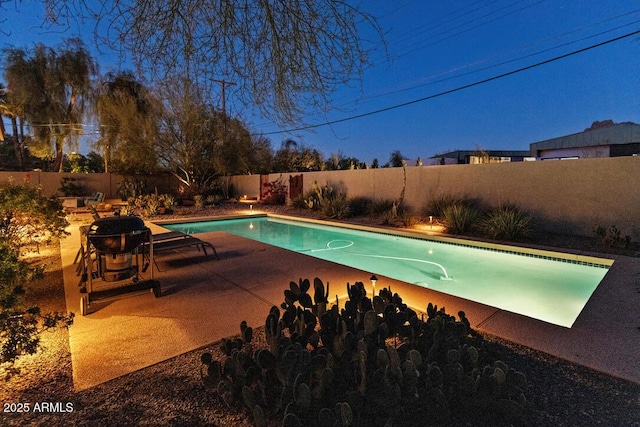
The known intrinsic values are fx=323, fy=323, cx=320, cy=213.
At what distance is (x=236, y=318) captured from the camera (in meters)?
3.12

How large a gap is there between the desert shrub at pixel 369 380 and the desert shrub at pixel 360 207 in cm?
999

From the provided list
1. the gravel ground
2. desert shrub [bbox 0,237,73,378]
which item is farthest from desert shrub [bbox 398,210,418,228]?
desert shrub [bbox 0,237,73,378]

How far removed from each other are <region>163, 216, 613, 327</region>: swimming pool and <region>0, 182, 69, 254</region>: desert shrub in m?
5.11

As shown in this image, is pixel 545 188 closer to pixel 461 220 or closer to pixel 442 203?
pixel 461 220

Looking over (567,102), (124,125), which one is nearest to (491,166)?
(124,125)

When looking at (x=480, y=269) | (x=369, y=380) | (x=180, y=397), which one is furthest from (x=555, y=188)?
(x=180, y=397)

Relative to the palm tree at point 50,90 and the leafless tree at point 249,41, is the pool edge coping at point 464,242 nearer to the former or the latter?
the leafless tree at point 249,41

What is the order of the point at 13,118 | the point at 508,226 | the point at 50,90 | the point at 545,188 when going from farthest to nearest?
the point at 13,118 → the point at 50,90 → the point at 545,188 → the point at 508,226

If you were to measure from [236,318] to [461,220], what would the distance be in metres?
6.96

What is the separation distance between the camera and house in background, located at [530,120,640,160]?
49.2 feet

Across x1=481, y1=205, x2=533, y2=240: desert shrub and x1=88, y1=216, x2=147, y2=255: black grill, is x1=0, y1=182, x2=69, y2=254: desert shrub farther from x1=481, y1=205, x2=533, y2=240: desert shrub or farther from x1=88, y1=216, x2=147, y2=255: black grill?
x1=481, y1=205, x2=533, y2=240: desert shrub

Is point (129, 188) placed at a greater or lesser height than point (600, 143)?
lesser

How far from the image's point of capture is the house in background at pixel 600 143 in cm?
1498

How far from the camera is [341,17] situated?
200cm
